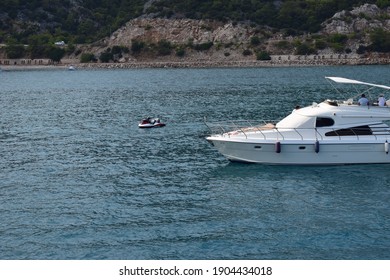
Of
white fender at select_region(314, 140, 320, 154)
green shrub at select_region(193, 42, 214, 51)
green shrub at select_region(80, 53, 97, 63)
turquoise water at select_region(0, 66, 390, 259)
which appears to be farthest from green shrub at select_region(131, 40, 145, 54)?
white fender at select_region(314, 140, 320, 154)

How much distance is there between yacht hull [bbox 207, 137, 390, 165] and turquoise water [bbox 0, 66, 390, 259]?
512 millimetres

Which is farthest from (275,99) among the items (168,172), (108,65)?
(108,65)

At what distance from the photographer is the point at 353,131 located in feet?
125

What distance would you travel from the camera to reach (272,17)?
194375mm

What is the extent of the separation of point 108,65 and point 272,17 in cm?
5058

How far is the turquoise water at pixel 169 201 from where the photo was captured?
26.4 m

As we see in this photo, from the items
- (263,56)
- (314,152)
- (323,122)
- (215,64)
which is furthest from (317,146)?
(215,64)

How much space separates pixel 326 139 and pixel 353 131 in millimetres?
1683

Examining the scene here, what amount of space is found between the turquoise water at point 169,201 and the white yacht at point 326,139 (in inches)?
27.4

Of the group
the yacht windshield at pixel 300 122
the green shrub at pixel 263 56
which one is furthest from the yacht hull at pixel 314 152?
the green shrub at pixel 263 56

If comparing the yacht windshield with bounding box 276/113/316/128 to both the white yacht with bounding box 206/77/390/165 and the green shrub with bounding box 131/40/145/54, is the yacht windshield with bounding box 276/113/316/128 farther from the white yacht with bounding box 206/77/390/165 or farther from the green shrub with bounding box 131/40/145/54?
the green shrub with bounding box 131/40/145/54

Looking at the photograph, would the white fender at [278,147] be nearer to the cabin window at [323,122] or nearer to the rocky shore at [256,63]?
the cabin window at [323,122]

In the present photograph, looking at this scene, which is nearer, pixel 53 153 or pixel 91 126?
pixel 53 153
